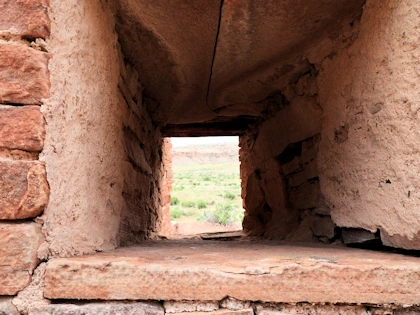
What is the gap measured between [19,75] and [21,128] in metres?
0.16

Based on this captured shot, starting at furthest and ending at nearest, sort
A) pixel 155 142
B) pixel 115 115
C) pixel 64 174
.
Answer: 1. pixel 155 142
2. pixel 115 115
3. pixel 64 174

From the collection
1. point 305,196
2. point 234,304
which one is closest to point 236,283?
point 234,304

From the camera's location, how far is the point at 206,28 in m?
1.56

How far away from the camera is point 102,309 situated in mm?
900

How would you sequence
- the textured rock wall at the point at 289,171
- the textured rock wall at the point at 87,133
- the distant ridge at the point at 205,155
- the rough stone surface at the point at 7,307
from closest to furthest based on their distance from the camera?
the rough stone surface at the point at 7,307 < the textured rock wall at the point at 87,133 < the textured rock wall at the point at 289,171 < the distant ridge at the point at 205,155

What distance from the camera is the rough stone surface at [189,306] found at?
92 centimetres

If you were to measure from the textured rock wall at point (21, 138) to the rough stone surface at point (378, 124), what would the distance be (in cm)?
118

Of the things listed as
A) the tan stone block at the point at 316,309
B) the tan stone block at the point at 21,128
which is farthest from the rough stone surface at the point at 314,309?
the tan stone block at the point at 21,128

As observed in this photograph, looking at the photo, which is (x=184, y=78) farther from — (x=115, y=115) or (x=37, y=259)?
(x=37, y=259)

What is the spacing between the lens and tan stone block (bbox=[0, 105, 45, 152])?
91 centimetres

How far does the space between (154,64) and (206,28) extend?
0.43 m

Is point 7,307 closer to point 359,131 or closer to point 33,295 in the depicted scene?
point 33,295

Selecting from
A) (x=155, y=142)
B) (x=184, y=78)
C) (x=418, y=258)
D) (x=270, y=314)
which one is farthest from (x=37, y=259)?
(x=155, y=142)

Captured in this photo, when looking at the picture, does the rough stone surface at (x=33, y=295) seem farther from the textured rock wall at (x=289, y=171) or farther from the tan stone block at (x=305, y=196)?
the tan stone block at (x=305, y=196)
